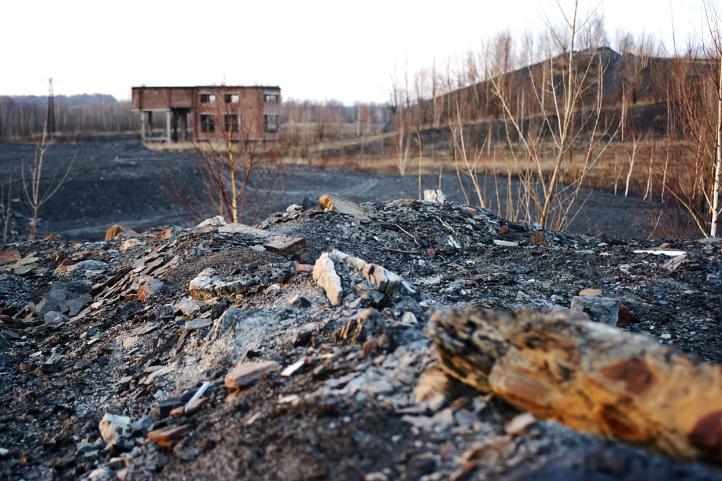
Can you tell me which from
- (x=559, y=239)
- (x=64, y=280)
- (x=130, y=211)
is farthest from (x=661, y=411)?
(x=130, y=211)

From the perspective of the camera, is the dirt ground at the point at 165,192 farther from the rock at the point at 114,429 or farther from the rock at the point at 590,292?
the rock at the point at 114,429

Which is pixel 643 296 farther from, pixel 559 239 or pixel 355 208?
pixel 355 208

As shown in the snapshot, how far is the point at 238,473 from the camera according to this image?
8.45 feet

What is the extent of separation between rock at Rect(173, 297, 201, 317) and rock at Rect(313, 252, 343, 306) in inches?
38.2

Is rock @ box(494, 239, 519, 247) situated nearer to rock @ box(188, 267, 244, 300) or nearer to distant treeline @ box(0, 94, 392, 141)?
rock @ box(188, 267, 244, 300)

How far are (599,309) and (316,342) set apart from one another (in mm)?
2084

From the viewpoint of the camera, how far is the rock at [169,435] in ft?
10.2

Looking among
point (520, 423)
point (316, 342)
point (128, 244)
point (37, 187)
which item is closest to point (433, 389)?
point (520, 423)

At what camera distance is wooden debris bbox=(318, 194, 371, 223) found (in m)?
7.08

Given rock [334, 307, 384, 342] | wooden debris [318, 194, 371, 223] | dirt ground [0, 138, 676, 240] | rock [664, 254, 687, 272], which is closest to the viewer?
rock [334, 307, 384, 342]

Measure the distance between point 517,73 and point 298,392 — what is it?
85.9ft

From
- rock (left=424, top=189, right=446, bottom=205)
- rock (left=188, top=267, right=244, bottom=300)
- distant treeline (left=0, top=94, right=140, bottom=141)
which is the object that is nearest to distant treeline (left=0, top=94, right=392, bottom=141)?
distant treeline (left=0, top=94, right=140, bottom=141)

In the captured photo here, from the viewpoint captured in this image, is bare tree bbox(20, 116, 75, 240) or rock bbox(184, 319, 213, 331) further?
bare tree bbox(20, 116, 75, 240)

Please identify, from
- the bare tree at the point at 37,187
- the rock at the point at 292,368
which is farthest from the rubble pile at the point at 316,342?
the bare tree at the point at 37,187
